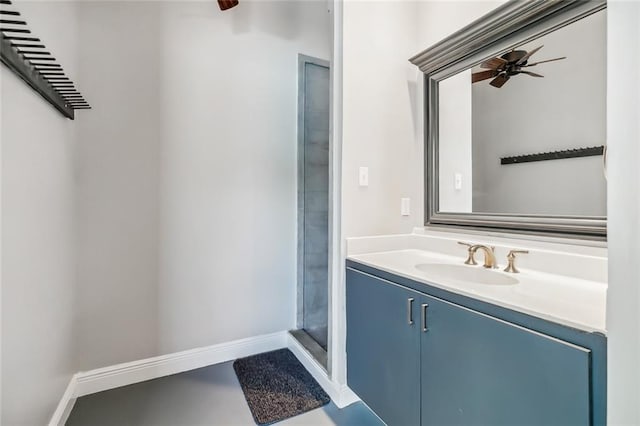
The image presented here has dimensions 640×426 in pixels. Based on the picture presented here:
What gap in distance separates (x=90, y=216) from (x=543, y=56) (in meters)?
2.57

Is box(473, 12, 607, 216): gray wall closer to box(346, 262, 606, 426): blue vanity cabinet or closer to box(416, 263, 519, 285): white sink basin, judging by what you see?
box(416, 263, 519, 285): white sink basin

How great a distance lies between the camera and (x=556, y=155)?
1.30 meters

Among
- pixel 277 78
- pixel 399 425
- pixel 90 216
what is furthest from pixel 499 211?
pixel 90 216

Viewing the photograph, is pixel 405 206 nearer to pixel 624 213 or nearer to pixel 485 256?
→ pixel 485 256

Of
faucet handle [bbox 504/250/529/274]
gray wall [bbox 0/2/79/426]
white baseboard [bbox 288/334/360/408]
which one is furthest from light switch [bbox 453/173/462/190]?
gray wall [bbox 0/2/79/426]

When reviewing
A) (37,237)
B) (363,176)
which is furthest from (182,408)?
(363,176)

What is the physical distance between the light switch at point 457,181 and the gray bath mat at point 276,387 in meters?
1.49

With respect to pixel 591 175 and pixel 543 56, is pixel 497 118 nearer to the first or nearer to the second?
pixel 543 56

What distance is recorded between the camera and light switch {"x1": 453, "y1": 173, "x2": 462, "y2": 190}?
5.71 ft

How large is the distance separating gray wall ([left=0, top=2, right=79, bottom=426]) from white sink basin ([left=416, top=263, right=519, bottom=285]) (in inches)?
62.4

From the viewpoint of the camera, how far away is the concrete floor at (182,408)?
5.17 ft

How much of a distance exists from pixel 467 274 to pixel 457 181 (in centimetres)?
58

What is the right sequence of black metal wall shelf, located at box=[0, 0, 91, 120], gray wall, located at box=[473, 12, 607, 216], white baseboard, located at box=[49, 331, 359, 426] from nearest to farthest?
black metal wall shelf, located at box=[0, 0, 91, 120], gray wall, located at box=[473, 12, 607, 216], white baseboard, located at box=[49, 331, 359, 426]

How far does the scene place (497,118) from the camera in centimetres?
153
